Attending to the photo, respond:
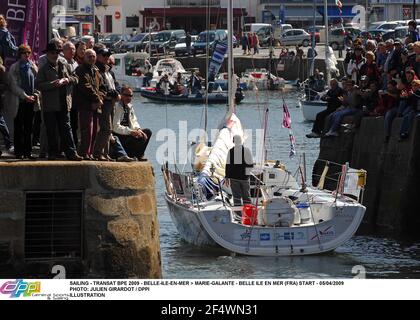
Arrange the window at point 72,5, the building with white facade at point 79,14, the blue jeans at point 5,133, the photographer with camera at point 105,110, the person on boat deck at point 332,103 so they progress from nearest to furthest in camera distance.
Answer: the photographer with camera at point 105,110 < the blue jeans at point 5,133 < the person on boat deck at point 332,103 < the building with white facade at point 79,14 < the window at point 72,5

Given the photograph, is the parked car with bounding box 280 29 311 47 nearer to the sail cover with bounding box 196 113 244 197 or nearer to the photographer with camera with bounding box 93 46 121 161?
the sail cover with bounding box 196 113 244 197

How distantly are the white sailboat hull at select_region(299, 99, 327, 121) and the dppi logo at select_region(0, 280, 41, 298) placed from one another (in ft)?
146

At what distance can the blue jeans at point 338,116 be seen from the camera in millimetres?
32031

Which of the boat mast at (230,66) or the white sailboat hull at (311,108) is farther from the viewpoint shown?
the white sailboat hull at (311,108)

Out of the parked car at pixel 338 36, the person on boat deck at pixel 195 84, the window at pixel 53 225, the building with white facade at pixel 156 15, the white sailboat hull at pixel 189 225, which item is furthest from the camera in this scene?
the building with white facade at pixel 156 15

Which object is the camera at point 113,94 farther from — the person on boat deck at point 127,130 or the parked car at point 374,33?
the parked car at point 374,33

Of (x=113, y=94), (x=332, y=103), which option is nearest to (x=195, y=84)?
(x=332, y=103)

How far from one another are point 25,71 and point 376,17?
88.6 metres

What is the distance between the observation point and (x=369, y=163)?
30828mm

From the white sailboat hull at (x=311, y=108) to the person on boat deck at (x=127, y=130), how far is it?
39985mm

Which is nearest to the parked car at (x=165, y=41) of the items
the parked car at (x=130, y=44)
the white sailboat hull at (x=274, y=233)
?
the parked car at (x=130, y=44)

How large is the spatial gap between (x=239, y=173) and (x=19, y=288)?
35.4 ft

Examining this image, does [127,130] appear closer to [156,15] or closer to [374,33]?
[374,33]

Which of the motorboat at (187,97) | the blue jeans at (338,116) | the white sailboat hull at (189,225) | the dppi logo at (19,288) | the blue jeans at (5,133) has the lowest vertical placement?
the motorboat at (187,97)
